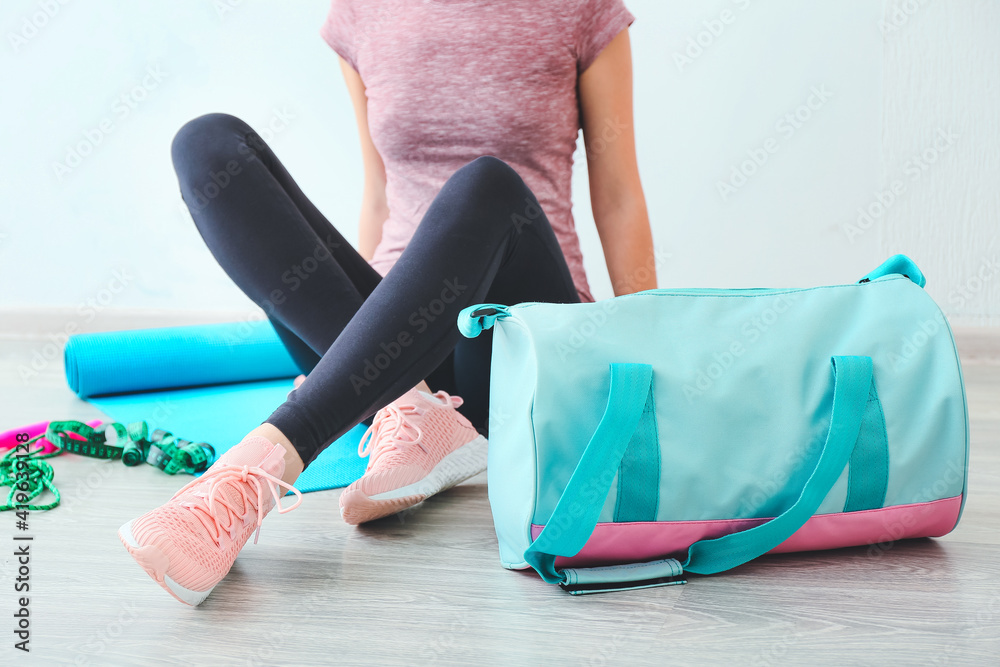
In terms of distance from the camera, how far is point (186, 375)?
1.59 metres

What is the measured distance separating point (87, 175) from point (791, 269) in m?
2.00

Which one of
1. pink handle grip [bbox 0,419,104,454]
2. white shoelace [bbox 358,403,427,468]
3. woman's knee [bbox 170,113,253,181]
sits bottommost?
pink handle grip [bbox 0,419,104,454]

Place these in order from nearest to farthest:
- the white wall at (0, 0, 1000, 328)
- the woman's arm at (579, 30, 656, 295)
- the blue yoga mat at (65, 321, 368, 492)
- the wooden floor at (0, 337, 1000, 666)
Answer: the wooden floor at (0, 337, 1000, 666) → the woman's arm at (579, 30, 656, 295) → the blue yoga mat at (65, 321, 368, 492) → the white wall at (0, 0, 1000, 328)

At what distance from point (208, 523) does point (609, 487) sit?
33 cm

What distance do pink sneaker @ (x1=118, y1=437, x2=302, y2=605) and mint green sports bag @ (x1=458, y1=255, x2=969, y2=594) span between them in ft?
0.66

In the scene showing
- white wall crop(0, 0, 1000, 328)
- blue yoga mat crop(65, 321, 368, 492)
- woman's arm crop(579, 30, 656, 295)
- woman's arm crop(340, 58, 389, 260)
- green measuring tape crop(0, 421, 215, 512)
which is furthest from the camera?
white wall crop(0, 0, 1000, 328)

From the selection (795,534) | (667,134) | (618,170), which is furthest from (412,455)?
(667,134)

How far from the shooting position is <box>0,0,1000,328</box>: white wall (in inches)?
74.0

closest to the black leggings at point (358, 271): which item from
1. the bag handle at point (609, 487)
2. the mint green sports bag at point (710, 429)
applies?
the mint green sports bag at point (710, 429)

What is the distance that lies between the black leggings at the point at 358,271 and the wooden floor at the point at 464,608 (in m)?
0.13

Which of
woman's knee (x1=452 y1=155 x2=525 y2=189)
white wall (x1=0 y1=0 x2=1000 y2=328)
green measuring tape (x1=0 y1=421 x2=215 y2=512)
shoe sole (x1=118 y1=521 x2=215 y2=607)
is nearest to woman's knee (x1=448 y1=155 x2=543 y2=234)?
woman's knee (x1=452 y1=155 x2=525 y2=189)

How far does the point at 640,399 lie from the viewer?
2.03ft

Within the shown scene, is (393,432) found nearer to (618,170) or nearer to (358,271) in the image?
(358,271)

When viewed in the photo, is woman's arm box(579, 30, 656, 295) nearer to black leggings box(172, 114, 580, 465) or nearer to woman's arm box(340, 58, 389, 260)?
black leggings box(172, 114, 580, 465)
